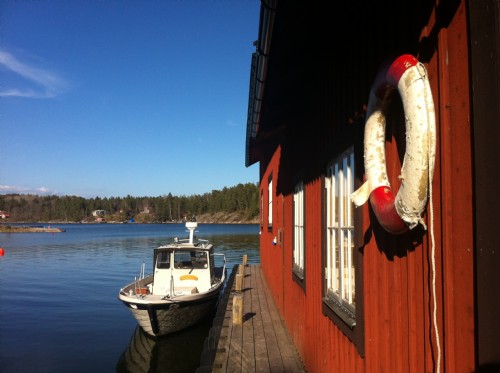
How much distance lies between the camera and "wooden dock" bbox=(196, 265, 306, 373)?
577 centimetres

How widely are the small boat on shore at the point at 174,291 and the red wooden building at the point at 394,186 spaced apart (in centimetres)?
770

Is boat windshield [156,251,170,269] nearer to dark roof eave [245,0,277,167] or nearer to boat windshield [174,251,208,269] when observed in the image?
boat windshield [174,251,208,269]

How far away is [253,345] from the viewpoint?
6.73 meters

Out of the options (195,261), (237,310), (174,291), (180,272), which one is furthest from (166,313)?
(237,310)

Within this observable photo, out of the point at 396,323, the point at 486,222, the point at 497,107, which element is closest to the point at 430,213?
the point at 486,222

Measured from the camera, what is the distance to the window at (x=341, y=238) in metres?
3.56

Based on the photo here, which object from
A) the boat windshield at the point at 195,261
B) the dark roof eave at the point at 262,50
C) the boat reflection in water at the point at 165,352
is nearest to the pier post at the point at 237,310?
the dark roof eave at the point at 262,50

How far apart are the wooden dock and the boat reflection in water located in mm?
2305

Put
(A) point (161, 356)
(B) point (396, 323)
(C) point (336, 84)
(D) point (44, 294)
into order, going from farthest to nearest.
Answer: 1. (D) point (44, 294)
2. (A) point (161, 356)
3. (C) point (336, 84)
4. (B) point (396, 323)

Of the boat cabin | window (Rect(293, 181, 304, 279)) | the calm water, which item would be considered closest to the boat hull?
the calm water

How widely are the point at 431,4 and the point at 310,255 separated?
12.1ft

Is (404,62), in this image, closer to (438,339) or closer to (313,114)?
(438,339)

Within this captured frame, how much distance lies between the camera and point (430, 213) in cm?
190

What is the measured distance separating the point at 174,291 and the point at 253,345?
769 cm
